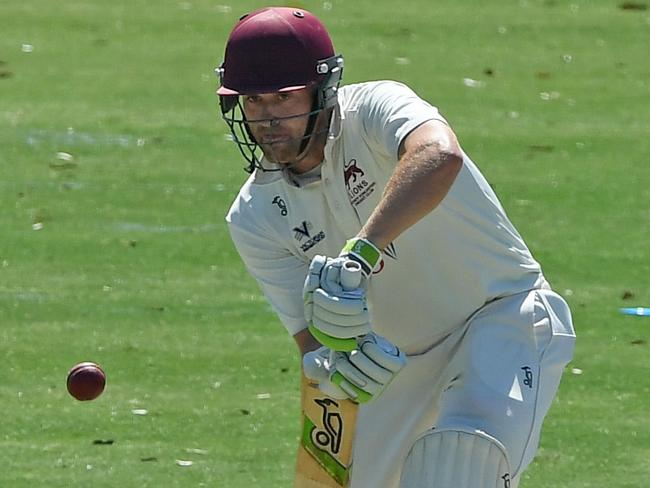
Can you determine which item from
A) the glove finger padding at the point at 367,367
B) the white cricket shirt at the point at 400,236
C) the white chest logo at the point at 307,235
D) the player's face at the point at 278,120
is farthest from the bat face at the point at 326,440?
the player's face at the point at 278,120

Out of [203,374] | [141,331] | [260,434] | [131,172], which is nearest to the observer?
[260,434]

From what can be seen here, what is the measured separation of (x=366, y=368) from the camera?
4305 millimetres

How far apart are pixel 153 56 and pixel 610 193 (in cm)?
423

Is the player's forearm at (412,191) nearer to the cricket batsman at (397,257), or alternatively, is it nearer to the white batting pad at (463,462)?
the cricket batsman at (397,257)

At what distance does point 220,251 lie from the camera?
30.2ft

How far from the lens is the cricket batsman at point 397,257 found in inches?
171

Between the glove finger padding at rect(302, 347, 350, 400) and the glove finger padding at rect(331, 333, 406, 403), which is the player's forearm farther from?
the glove finger padding at rect(302, 347, 350, 400)

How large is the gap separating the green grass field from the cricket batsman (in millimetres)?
1602

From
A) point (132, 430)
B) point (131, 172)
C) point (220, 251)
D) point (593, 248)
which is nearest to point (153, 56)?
point (131, 172)

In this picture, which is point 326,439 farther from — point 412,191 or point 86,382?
point 86,382

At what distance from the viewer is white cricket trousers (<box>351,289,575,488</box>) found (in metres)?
4.58

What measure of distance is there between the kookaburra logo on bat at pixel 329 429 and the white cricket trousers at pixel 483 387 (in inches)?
8.5

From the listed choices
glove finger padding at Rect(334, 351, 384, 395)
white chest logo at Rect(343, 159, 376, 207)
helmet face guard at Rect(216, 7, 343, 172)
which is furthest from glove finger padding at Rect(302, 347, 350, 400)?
helmet face guard at Rect(216, 7, 343, 172)

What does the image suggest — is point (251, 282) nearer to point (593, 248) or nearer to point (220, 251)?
point (220, 251)
